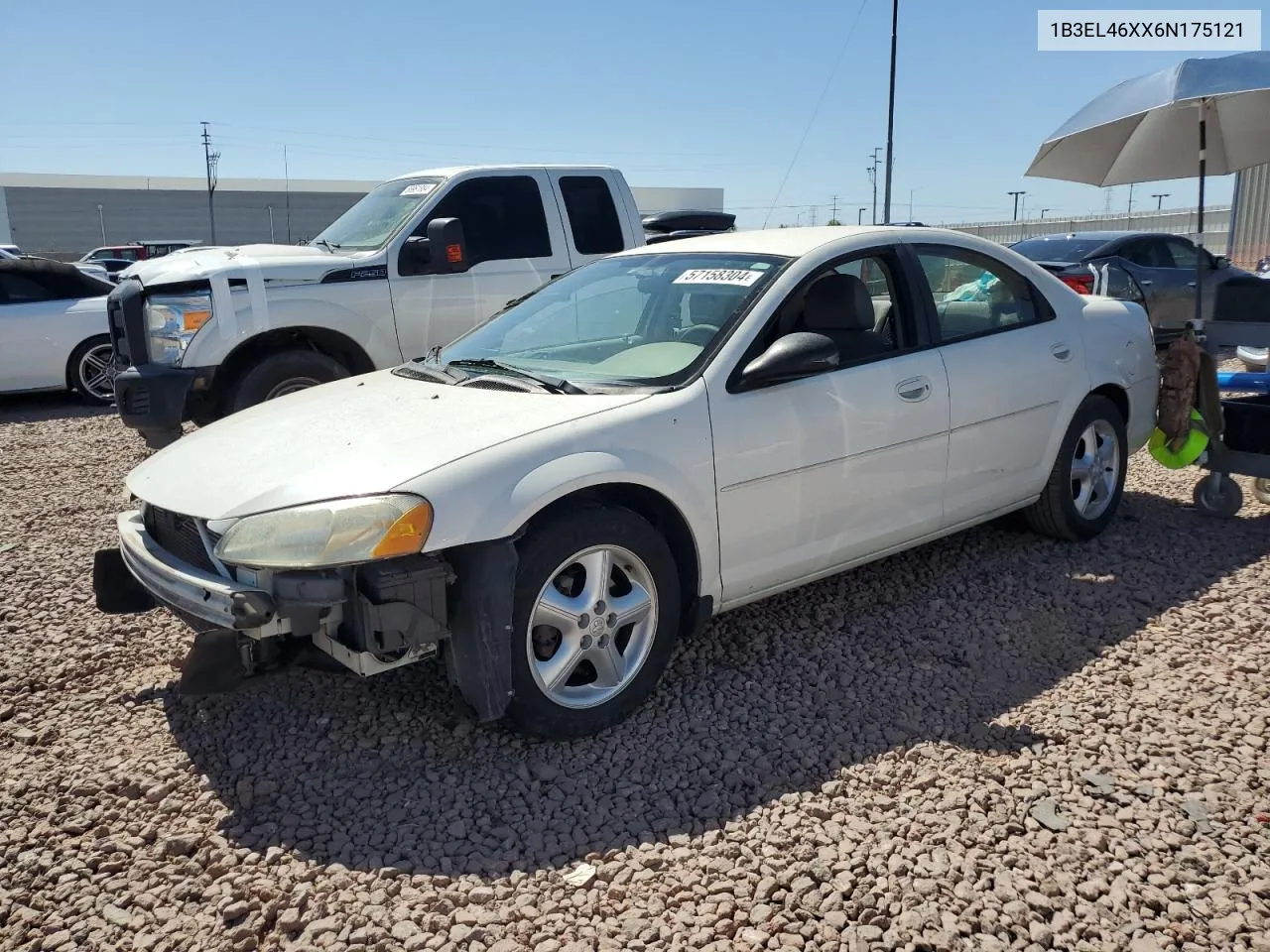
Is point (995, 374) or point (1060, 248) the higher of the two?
point (1060, 248)

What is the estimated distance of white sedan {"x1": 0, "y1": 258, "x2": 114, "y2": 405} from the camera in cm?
1037

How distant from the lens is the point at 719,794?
3123 mm

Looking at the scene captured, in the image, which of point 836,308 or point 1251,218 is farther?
point 1251,218

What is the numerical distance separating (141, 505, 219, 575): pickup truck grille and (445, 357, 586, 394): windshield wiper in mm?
1250

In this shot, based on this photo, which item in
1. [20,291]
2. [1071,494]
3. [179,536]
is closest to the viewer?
[179,536]

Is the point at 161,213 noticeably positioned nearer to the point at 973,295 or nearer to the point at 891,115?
the point at 891,115

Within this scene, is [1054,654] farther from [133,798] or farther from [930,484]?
[133,798]

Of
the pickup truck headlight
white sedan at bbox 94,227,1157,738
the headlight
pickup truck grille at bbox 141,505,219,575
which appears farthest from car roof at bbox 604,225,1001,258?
the pickup truck headlight

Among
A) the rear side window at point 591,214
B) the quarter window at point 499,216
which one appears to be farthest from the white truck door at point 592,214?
the quarter window at point 499,216

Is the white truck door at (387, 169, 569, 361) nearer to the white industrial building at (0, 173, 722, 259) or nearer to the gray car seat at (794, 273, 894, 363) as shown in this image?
the gray car seat at (794, 273, 894, 363)

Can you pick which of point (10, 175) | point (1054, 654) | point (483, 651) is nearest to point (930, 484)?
point (1054, 654)

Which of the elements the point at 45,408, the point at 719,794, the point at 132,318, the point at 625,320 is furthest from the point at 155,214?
the point at 719,794

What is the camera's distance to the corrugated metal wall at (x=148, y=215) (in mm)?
62250

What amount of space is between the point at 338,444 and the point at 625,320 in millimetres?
1394
